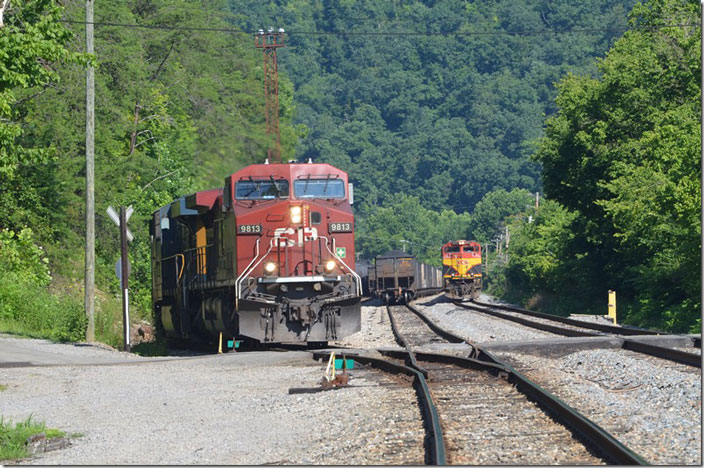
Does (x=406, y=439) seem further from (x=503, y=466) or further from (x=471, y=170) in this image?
(x=471, y=170)

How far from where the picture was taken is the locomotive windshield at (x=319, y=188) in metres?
21.2

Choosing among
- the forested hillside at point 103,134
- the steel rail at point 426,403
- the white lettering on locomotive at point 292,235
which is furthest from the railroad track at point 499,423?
the forested hillside at point 103,134

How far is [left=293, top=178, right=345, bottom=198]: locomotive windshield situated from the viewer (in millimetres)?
21181

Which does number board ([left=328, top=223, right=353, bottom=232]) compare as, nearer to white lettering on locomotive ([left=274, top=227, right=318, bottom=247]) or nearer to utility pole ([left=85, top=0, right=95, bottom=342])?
white lettering on locomotive ([left=274, top=227, right=318, bottom=247])

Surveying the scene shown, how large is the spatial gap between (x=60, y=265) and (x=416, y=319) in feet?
41.6

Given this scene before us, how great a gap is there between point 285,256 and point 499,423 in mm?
11290

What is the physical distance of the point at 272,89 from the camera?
250ft

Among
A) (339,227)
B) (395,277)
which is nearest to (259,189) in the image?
(339,227)

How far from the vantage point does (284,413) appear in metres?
11.6

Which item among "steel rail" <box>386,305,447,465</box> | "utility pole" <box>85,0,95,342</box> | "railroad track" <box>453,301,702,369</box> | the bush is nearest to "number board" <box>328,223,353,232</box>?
"railroad track" <box>453,301,702,369</box>

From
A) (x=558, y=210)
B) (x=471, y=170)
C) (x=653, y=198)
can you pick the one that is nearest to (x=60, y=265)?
(x=653, y=198)

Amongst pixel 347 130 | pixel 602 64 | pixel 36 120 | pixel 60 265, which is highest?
pixel 347 130

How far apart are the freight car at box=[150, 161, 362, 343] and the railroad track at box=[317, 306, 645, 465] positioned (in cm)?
528

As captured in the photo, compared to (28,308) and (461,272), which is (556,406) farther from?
(461,272)
